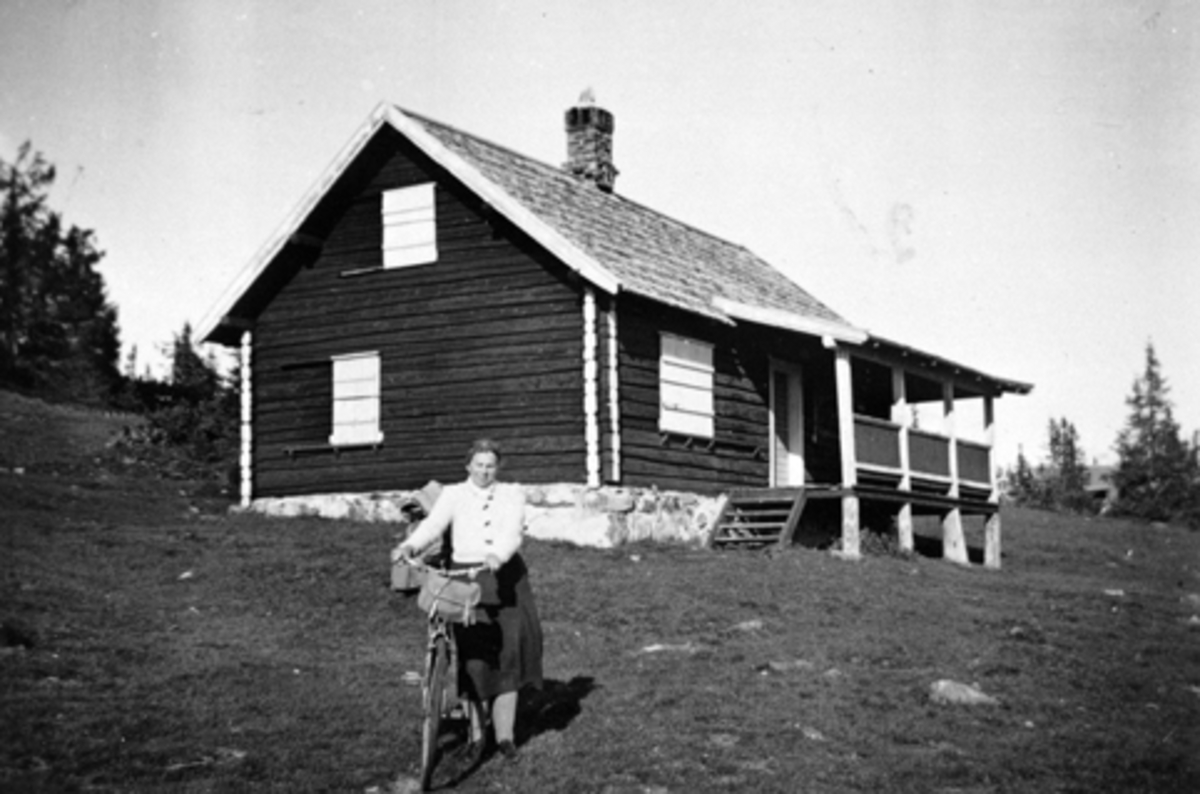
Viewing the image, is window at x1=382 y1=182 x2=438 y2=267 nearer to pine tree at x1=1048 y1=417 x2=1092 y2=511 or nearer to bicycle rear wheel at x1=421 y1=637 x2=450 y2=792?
bicycle rear wheel at x1=421 y1=637 x2=450 y2=792

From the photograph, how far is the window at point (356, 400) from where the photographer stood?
22.0 metres

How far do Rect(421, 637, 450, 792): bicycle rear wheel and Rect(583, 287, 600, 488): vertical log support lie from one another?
452 inches

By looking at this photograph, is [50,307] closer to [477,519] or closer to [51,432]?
[51,432]

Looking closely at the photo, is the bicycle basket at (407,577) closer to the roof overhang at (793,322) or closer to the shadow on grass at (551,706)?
the shadow on grass at (551,706)

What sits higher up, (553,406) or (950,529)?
(553,406)

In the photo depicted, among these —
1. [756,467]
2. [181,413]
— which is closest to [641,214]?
[756,467]

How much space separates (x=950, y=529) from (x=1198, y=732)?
14789 millimetres

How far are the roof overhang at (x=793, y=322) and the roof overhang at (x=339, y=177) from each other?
3.25 meters

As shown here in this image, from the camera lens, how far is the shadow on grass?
927 centimetres

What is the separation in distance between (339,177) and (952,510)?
12.9 metres

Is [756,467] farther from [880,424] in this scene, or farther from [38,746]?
[38,746]

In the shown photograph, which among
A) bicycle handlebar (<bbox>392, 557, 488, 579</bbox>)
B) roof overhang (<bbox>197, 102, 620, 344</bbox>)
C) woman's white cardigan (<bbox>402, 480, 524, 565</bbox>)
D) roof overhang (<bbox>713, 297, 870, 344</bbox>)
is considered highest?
roof overhang (<bbox>197, 102, 620, 344</bbox>)

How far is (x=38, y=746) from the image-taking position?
26.8ft

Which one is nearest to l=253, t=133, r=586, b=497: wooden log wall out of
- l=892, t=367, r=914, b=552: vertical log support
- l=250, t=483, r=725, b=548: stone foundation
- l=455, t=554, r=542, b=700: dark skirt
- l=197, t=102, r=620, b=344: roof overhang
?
l=250, t=483, r=725, b=548: stone foundation
